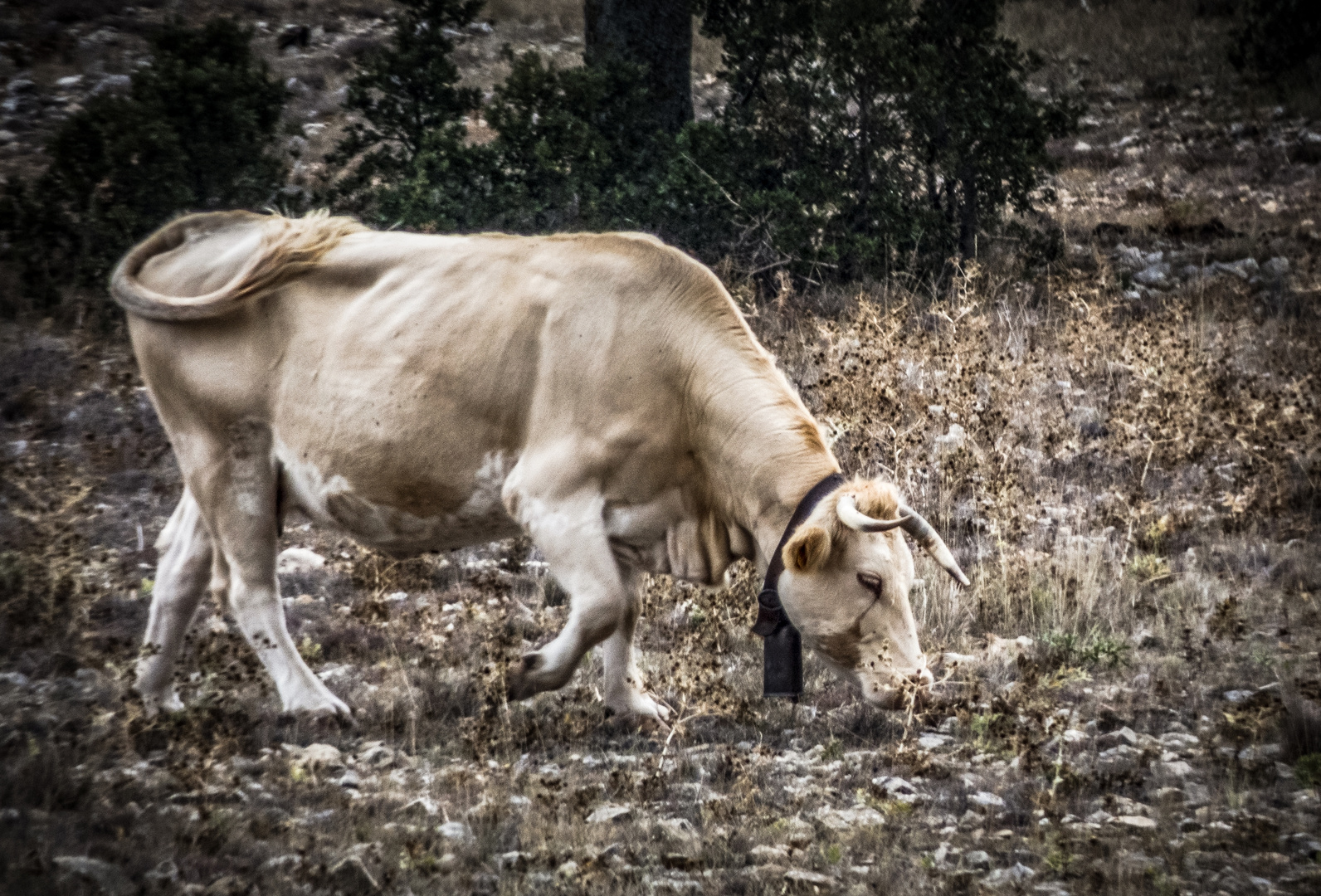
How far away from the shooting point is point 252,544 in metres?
5.62

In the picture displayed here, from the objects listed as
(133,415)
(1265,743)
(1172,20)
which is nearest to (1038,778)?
(1265,743)

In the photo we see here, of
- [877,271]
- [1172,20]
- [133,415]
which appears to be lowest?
[133,415]

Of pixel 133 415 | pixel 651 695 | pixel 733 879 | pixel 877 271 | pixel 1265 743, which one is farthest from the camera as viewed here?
pixel 877 271

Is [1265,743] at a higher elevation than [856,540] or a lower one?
lower

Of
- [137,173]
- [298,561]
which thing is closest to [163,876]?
[298,561]

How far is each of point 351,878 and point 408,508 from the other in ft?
6.04

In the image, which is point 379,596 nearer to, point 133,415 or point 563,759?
point 563,759

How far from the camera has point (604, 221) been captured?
444 inches

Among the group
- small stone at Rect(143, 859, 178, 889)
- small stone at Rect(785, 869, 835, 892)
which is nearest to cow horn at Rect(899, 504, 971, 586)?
small stone at Rect(785, 869, 835, 892)

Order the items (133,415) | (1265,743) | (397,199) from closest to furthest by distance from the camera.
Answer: (1265,743), (133,415), (397,199)

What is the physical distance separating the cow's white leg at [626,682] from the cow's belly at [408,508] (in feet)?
2.16

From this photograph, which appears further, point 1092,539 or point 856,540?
point 1092,539

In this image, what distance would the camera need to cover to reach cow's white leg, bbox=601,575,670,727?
218 inches

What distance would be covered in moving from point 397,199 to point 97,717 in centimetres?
641
